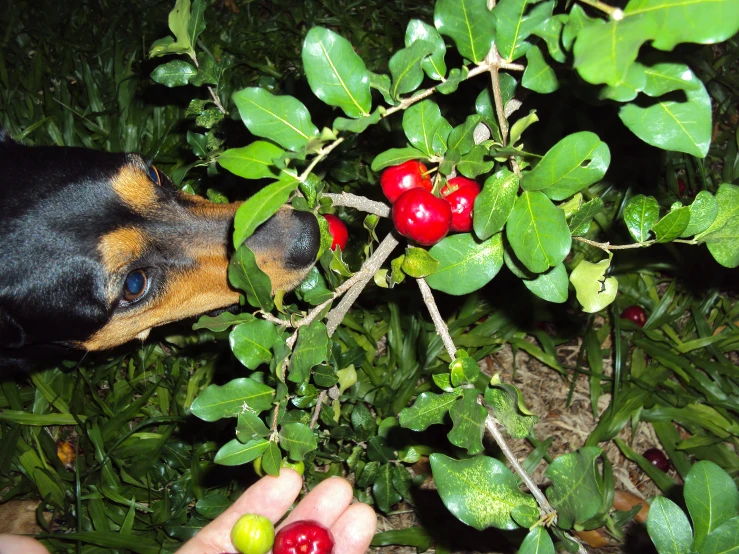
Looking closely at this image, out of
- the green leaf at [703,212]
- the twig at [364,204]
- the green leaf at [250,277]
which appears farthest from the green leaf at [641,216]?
the green leaf at [250,277]

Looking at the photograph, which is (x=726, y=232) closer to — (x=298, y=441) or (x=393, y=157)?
(x=393, y=157)

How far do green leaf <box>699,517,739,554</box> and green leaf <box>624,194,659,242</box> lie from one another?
2.39ft

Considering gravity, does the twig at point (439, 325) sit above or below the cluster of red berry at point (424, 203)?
below

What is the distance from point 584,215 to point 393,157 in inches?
20.9

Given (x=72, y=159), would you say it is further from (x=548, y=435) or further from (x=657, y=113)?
(x=548, y=435)

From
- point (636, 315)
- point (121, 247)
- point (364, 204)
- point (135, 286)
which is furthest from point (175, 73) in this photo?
point (636, 315)

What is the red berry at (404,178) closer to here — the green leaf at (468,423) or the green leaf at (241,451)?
the green leaf at (468,423)

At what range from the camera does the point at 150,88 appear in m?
4.43

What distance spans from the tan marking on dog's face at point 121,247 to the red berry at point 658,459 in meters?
2.69

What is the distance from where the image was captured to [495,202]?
1.50m

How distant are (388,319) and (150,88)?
255 centimetres

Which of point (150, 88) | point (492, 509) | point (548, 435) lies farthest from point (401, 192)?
point (150, 88)

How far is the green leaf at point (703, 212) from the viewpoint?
1563mm

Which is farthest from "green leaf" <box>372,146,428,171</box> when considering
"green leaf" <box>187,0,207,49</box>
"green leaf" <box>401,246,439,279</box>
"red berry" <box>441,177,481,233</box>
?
"green leaf" <box>187,0,207,49</box>
